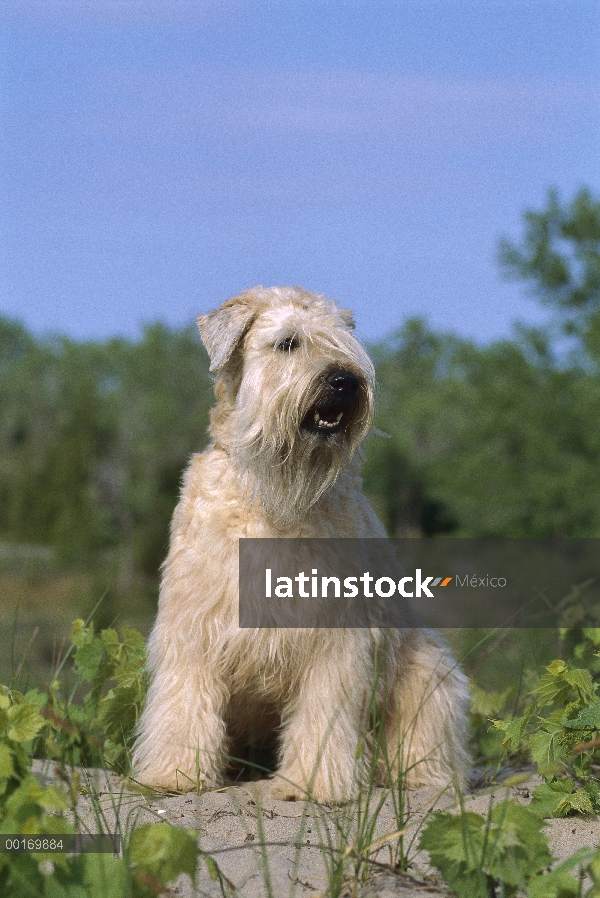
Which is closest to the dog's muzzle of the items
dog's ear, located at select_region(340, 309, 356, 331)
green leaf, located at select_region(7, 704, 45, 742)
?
dog's ear, located at select_region(340, 309, 356, 331)

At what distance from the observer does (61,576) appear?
125 feet

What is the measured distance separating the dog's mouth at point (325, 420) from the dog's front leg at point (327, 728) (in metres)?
0.99

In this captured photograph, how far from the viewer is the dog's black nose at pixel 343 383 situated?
4480mm

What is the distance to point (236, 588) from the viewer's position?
444 cm

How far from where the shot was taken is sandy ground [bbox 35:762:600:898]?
10.0ft

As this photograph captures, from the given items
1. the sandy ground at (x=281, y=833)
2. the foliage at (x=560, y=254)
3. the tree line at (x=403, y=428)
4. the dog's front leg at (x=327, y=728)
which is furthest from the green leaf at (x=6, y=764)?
the foliage at (x=560, y=254)

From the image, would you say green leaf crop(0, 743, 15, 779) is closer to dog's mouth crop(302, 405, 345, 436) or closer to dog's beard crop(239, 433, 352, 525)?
dog's beard crop(239, 433, 352, 525)

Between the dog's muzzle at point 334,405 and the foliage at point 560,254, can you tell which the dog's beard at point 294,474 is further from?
the foliage at point 560,254

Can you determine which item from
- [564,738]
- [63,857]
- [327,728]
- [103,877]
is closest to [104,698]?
[327,728]

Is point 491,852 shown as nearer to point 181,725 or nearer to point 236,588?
point 236,588

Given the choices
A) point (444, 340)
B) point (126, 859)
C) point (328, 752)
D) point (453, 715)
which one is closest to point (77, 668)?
point (328, 752)

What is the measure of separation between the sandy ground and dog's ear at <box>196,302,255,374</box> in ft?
6.38

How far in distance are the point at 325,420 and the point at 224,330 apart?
66cm

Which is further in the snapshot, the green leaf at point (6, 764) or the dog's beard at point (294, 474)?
the dog's beard at point (294, 474)
